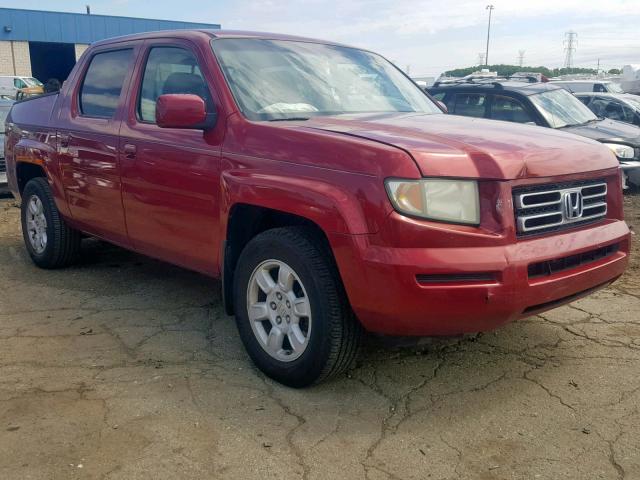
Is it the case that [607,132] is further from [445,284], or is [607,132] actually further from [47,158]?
[445,284]

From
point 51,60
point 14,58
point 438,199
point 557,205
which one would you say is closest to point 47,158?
point 438,199

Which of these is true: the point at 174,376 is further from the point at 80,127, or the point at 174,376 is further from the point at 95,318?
the point at 80,127

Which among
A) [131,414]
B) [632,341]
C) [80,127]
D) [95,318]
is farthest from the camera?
[80,127]

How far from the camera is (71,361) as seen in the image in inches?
148

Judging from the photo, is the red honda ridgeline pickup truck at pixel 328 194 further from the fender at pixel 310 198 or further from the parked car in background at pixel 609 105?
the parked car in background at pixel 609 105

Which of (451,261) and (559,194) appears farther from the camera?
(559,194)

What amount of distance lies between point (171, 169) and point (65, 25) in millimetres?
37879

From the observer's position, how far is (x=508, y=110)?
880 cm

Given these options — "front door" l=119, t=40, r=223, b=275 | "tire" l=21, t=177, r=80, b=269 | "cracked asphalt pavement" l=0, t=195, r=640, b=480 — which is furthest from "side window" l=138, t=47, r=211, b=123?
"tire" l=21, t=177, r=80, b=269

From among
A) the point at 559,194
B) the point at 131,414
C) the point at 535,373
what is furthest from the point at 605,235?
the point at 131,414

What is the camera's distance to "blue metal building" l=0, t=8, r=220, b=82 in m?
35.9

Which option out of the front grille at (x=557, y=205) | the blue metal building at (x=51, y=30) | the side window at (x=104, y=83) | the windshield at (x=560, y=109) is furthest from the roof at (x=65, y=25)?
the front grille at (x=557, y=205)

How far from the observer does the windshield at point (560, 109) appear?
8.62 metres

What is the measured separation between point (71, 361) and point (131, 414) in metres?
0.83
